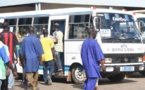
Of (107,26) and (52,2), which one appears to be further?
(52,2)

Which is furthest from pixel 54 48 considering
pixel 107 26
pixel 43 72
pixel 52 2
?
pixel 52 2

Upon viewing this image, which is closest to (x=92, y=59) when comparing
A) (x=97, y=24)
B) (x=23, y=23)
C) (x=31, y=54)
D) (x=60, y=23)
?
(x=31, y=54)

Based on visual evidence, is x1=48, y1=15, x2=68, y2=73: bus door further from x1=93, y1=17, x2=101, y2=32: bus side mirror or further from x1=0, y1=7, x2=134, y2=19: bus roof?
x1=93, y1=17, x2=101, y2=32: bus side mirror

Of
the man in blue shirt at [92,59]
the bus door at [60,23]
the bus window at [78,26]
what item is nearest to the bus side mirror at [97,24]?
the bus window at [78,26]

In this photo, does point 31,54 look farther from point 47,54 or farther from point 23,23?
point 23,23

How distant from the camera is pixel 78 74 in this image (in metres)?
13.2

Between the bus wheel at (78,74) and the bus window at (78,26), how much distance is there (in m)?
1.02

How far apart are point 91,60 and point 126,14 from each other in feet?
17.9

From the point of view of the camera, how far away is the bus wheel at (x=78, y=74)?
43.3 feet

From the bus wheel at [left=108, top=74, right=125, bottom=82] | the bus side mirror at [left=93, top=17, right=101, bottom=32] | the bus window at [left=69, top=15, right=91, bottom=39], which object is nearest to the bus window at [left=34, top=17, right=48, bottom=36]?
the bus window at [left=69, top=15, right=91, bottom=39]

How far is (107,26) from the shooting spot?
42.1ft

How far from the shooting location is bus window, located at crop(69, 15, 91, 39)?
12984 millimetres

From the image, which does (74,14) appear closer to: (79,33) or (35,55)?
(79,33)

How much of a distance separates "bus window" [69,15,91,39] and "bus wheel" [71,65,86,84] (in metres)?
1.02
